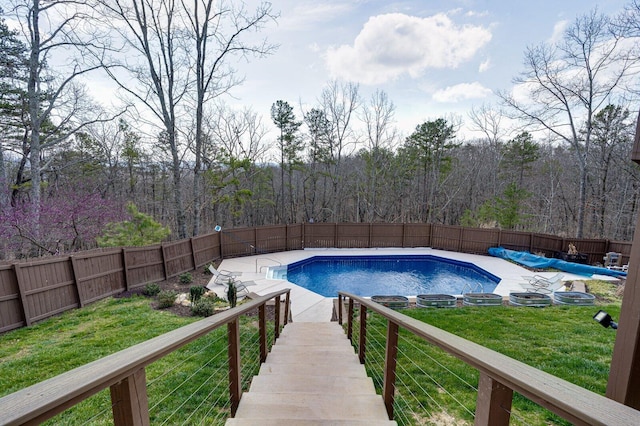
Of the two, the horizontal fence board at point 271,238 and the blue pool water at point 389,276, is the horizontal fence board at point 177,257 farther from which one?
the blue pool water at point 389,276

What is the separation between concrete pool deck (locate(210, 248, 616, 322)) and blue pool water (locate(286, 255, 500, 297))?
32 cm

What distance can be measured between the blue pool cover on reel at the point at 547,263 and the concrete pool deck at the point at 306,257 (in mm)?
289

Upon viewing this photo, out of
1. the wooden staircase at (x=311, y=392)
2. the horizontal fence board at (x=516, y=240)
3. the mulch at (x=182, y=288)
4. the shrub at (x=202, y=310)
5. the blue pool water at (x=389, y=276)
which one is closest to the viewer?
the wooden staircase at (x=311, y=392)

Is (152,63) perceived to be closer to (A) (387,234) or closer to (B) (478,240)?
(A) (387,234)

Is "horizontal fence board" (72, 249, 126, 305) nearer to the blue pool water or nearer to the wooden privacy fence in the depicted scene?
the wooden privacy fence

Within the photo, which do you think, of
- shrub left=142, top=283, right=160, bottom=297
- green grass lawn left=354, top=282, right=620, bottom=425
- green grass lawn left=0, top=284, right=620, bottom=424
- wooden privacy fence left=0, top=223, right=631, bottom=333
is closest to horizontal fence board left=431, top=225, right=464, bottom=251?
wooden privacy fence left=0, top=223, right=631, bottom=333

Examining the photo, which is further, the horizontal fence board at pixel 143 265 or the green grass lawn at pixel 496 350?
the horizontal fence board at pixel 143 265

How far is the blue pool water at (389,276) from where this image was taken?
10547 mm

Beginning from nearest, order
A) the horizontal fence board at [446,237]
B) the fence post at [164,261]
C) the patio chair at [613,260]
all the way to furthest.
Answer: the fence post at [164,261] → the patio chair at [613,260] → the horizontal fence board at [446,237]

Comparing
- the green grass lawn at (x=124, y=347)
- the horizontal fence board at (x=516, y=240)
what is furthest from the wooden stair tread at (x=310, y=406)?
the horizontal fence board at (x=516, y=240)

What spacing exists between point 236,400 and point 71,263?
714 cm

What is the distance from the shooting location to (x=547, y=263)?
441 inches

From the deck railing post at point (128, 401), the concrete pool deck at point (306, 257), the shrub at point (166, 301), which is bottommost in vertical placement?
the concrete pool deck at point (306, 257)

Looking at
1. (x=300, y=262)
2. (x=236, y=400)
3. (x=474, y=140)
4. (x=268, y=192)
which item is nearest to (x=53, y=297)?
(x=236, y=400)
